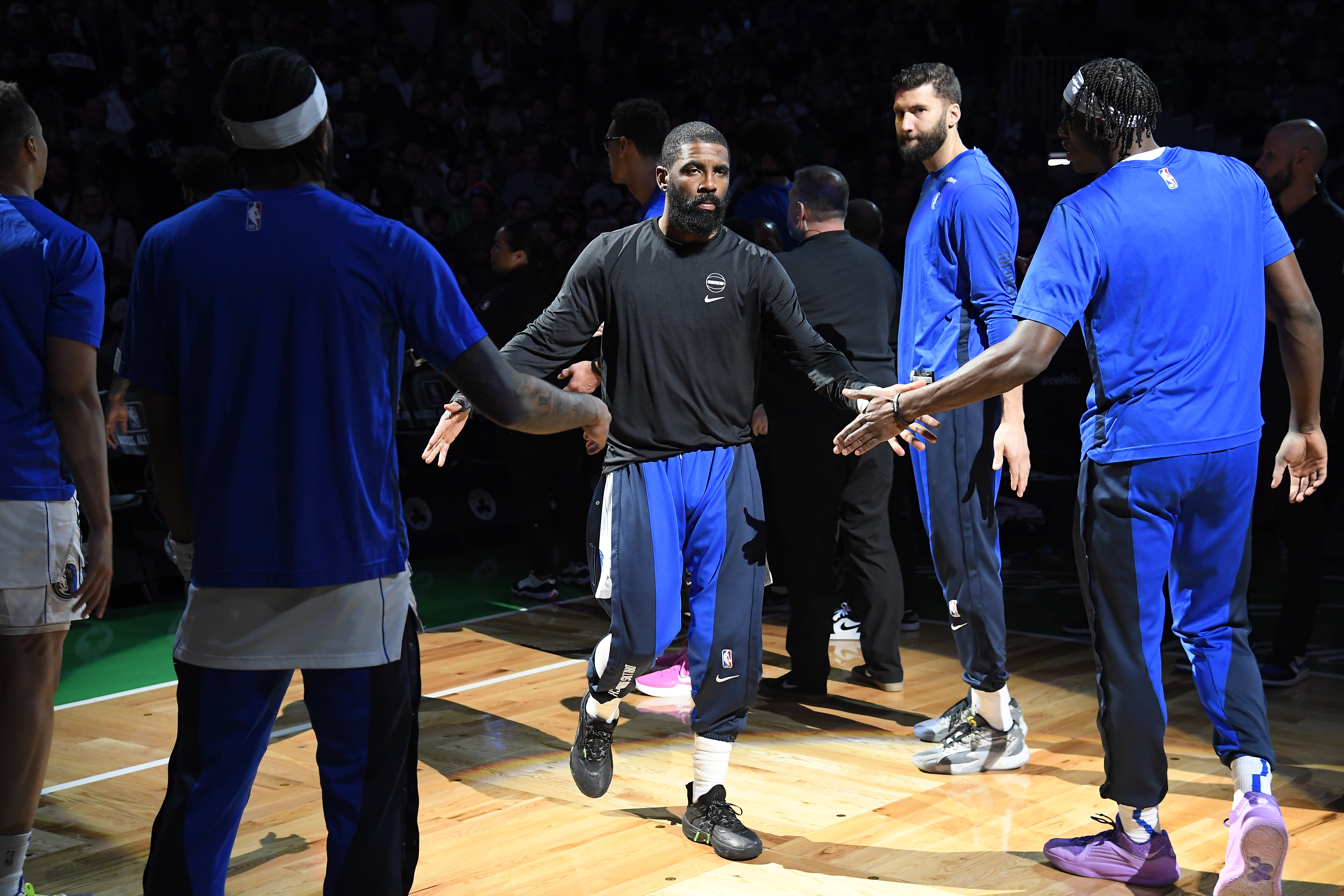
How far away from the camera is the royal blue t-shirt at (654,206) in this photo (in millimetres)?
4852

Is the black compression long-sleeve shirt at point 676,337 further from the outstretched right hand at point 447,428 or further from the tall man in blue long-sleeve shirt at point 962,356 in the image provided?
the tall man in blue long-sleeve shirt at point 962,356

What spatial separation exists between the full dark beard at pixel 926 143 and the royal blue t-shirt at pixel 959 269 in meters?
0.08

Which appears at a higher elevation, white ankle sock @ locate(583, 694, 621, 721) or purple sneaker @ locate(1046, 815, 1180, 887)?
white ankle sock @ locate(583, 694, 621, 721)

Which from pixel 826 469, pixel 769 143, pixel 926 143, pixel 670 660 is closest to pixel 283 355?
pixel 926 143

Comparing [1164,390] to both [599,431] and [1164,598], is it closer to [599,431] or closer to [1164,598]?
[1164,598]

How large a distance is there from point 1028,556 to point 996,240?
478 cm

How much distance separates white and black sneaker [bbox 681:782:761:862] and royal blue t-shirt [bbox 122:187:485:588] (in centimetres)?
187

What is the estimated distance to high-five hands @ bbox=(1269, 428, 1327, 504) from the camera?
3.53 meters

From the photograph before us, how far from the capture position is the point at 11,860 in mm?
3182

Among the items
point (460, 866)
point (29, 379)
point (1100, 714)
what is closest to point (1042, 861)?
point (1100, 714)

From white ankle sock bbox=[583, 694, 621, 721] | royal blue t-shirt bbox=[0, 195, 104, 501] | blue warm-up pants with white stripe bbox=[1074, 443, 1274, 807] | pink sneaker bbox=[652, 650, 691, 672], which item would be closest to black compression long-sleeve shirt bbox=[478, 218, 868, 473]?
white ankle sock bbox=[583, 694, 621, 721]

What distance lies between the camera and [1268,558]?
27.6 ft

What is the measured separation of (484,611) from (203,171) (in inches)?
128

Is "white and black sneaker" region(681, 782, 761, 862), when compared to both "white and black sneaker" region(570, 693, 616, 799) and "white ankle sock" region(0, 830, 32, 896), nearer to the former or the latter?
"white and black sneaker" region(570, 693, 616, 799)
